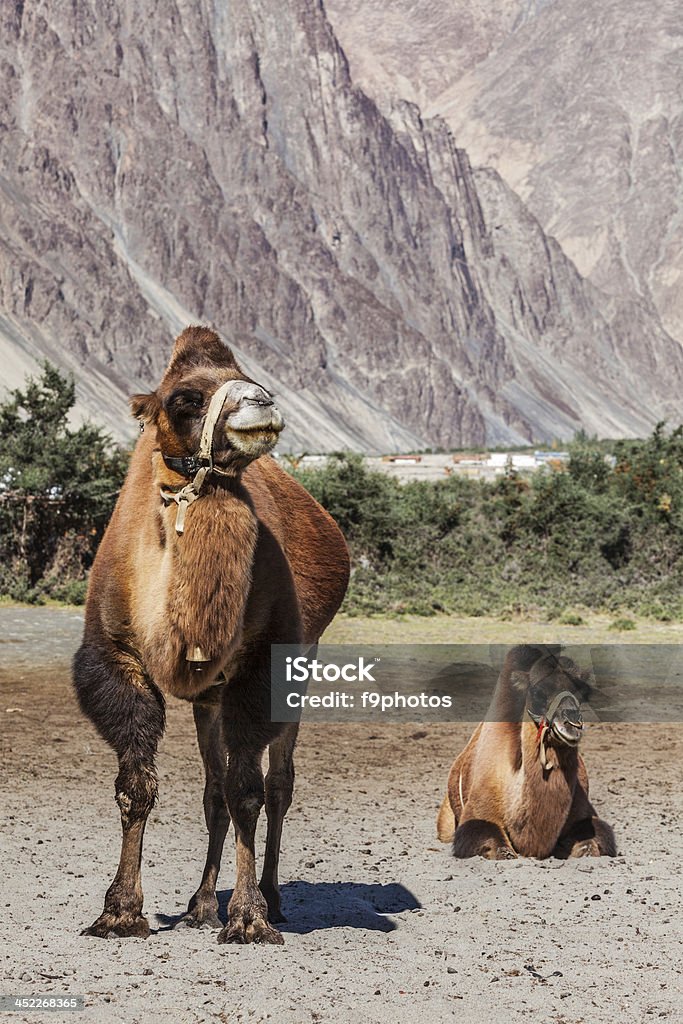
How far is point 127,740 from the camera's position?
5.59 metres

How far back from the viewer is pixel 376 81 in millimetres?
199875

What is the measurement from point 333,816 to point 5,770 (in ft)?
7.87

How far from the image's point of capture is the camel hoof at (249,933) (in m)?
5.64

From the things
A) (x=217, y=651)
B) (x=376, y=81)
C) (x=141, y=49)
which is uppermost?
(x=376, y=81)

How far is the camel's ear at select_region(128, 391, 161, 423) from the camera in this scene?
5.56m

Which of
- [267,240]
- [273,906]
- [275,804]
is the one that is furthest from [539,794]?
[267,240]

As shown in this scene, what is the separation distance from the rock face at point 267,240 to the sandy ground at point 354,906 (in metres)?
69.0

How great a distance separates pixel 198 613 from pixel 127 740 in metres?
0.81

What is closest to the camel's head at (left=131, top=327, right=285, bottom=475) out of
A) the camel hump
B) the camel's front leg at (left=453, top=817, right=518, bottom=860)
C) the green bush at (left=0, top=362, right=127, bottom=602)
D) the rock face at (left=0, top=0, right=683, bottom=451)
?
the camel's front leg at (left=453, top=817, right=518, bottom=860)

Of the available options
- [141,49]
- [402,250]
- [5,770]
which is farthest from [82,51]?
[5,770]

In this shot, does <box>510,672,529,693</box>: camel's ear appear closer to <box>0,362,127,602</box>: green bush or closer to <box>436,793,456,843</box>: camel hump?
<box>436,793,456,843</box>: camel hump

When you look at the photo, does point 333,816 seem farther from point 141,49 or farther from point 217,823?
point 141,49

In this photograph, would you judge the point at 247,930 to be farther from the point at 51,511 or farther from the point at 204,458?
the point at 51,511

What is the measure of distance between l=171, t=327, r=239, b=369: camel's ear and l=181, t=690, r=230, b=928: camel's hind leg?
4.74ft
